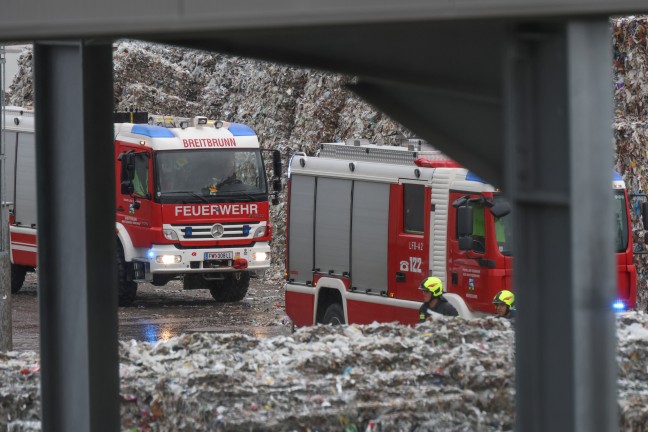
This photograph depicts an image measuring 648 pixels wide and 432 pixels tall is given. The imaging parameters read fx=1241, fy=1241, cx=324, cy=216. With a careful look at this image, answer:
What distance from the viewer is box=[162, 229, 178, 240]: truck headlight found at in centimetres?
2236

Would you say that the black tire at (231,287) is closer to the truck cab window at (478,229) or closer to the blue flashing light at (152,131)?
the blue flashing light at (152,131)

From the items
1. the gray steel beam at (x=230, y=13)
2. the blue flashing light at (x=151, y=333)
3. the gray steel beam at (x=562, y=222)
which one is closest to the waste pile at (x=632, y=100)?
the blue flashing light at (x=151, y=333)

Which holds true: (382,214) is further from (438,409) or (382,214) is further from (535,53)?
(535,53)

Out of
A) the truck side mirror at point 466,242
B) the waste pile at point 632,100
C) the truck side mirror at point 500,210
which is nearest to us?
the truck side mirror at point 500,210

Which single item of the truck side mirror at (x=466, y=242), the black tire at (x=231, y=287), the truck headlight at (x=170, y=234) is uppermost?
the truck side mirror at (x=466, y=242)

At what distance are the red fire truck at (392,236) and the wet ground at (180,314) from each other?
2.08 meters

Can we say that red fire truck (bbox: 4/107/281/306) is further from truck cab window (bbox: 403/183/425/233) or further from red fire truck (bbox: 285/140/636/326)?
truck cab window (bbox: 403/183/425/233)

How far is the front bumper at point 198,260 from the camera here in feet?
73.2

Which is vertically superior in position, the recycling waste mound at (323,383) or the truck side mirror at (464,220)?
the truck side mirror at (464,220)

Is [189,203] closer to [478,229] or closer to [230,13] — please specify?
[478,229]

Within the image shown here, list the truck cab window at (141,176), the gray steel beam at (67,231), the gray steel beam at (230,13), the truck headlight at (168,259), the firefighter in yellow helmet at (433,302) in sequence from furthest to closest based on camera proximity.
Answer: the truck cab window at (141,176) → the truck headlight at (168,259) → the firefighter in yellow helmet at (433,302) → the gray steel beam at (67,231) → the gray steel beam at (230,13)

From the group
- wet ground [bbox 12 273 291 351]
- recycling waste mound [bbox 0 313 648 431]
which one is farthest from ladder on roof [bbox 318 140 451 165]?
recycling waste mound [bbox 0 313 648 431]

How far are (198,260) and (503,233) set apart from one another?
8.20 metres

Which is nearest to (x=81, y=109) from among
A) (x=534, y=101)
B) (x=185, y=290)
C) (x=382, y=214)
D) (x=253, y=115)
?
(x=534, y=101)
